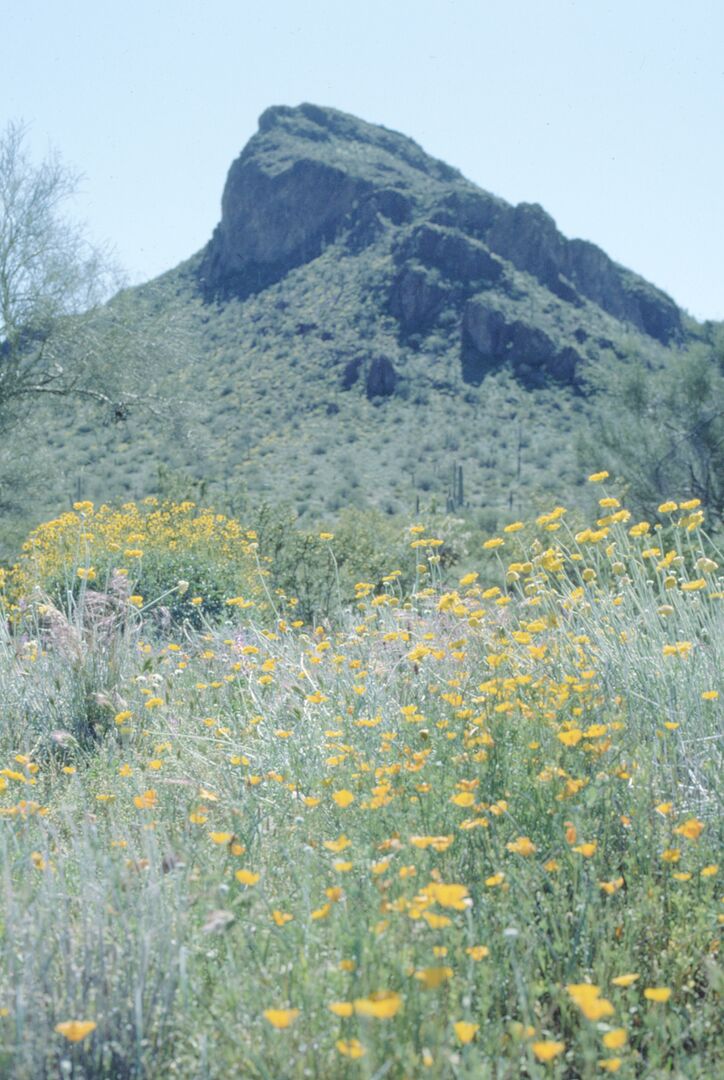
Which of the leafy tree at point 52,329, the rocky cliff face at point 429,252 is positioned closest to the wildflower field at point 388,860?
the leafy tree at point 52,329

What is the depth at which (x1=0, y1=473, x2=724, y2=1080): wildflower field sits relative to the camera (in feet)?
6.40

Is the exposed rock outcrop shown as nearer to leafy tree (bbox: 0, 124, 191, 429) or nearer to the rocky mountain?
the rocky mountain

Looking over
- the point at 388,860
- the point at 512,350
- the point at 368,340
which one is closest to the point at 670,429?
Answer: the point at 388,860

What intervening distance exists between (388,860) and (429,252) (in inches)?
2075

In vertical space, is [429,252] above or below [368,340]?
above

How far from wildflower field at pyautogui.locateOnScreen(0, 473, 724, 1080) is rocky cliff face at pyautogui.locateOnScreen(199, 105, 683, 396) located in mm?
40118

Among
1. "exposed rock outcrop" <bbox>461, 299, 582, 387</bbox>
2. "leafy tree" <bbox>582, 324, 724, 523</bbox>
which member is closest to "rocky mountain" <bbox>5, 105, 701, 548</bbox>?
"exposed rock outcrop" <bbox>461, 299, 582, 387</bbox>

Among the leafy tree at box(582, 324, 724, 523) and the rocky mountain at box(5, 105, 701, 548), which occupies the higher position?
the rocky mountain at box(5, 105, 701, 548)

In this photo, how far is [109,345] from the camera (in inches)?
663

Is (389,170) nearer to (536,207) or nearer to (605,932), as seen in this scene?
(536,207)

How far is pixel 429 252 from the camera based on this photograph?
173ft

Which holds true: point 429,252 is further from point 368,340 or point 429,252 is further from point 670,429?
point 670,429

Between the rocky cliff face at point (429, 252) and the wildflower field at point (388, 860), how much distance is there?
132ft

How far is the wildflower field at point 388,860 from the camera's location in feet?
6.40
